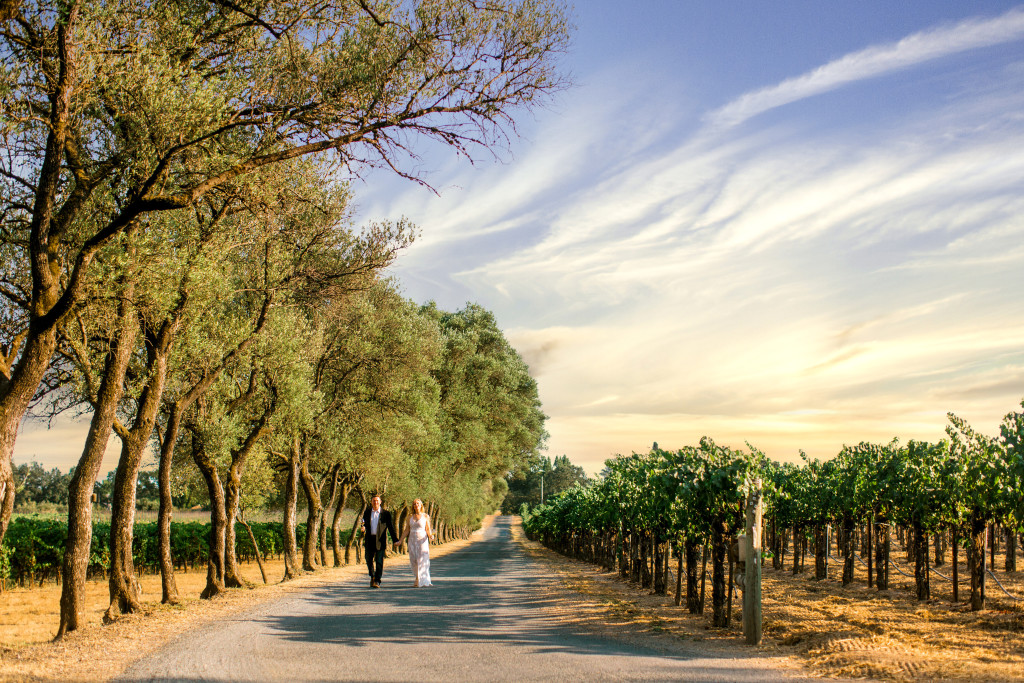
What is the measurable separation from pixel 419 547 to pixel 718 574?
7934mm

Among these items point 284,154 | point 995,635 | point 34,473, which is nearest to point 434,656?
point 284,154

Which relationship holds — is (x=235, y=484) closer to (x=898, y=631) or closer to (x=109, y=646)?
(x=109, y=646)

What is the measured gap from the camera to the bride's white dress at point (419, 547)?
1797 cm

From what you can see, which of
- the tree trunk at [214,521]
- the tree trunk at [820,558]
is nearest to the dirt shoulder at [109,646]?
the tree trunk at [214,521]

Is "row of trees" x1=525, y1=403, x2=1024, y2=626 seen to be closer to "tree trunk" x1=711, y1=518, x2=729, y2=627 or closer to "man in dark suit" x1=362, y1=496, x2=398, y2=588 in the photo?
"tree trunk" x1=711, y1=518, x2=729, y2=627

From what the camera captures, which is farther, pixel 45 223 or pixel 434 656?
pixel 45 223

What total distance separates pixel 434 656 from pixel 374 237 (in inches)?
538

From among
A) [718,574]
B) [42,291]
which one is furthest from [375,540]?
[42,291]

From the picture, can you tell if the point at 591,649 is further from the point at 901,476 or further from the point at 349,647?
the point at 901,476

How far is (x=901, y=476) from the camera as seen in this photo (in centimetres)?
2242

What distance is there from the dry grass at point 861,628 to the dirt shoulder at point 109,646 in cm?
703

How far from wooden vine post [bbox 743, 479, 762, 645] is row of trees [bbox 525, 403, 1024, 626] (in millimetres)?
864

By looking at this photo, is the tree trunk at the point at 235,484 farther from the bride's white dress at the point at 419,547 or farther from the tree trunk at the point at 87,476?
the tree trunk at the point at 87,476

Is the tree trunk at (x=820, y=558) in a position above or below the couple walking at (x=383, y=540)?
below
